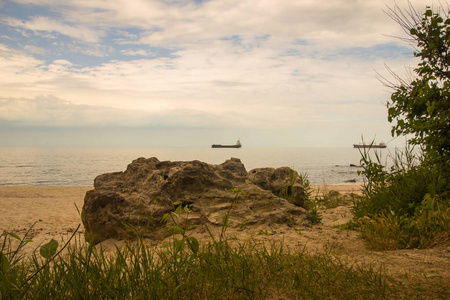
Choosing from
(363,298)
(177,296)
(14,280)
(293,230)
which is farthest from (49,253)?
(293,230)

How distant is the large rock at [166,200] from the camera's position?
5574mm

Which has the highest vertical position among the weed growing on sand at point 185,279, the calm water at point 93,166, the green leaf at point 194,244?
the green leaf at point 194,244

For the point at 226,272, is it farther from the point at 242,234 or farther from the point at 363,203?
the point at 363,203

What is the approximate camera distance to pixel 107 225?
5.63m

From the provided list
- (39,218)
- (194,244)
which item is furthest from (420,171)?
(39,218)

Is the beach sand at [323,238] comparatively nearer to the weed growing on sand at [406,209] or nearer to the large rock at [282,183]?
the weed growing on sand at [406,209]

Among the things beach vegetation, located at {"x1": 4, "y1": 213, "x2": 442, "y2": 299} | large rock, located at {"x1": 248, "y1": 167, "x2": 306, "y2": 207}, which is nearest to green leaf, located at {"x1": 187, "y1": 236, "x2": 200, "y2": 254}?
beach vegetation, located at {"x1": 4, "y1": 213, "x2": 442, "y2": 299}

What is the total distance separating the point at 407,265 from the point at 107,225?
4559mm

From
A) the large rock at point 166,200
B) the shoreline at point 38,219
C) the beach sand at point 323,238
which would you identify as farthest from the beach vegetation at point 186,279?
the shoreline at point 38,219

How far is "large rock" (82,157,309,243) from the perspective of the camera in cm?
557

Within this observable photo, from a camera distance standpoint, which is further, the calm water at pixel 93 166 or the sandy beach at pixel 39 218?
the calm water at pixel 93 166

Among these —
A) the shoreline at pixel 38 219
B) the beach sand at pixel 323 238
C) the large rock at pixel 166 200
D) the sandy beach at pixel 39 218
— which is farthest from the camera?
the sandy beach at pixel 39 218

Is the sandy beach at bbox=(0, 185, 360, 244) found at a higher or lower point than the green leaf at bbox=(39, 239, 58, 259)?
lower

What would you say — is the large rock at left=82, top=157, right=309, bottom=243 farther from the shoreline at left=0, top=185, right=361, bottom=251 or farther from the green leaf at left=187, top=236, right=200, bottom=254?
the green leaf at left=187, top=236, right=200, bottom=254
